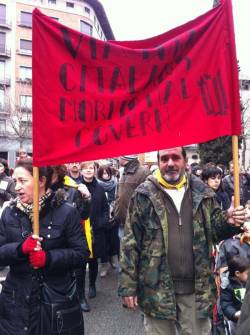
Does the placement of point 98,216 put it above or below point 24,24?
below

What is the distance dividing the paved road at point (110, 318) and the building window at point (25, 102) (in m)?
36.0

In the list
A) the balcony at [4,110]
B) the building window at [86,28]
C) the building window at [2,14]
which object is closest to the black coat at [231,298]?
A: the balcony at [4,110]

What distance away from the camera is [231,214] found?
2.93 m

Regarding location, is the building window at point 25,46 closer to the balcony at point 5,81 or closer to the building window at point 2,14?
the building window at point 2,14

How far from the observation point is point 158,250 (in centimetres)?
308

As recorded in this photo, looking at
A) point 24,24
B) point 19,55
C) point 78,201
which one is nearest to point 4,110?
point 19,55

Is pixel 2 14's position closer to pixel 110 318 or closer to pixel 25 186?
pixel 110 318

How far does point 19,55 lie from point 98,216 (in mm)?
42677

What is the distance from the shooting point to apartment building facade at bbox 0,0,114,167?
4109 cm

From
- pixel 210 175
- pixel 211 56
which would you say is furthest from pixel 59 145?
pixel 210 175

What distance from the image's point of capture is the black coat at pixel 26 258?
2855 millimetres

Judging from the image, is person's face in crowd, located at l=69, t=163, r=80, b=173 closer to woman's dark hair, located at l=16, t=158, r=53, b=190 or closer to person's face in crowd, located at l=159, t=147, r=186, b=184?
woman's dark hair, located at l=16, t=158, r=53, b=190

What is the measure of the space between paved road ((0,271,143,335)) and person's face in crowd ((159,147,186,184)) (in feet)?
7.47

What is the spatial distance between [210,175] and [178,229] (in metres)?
3.14
